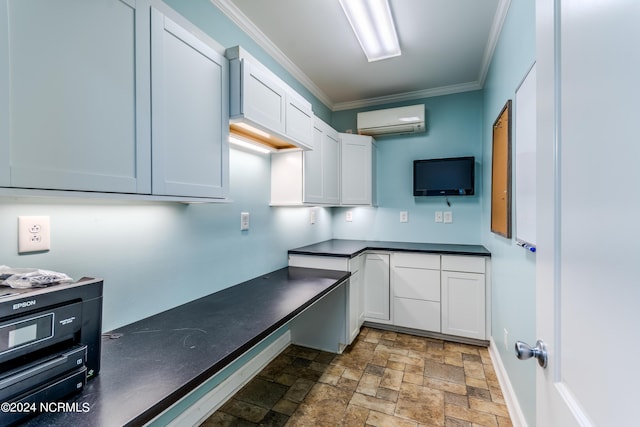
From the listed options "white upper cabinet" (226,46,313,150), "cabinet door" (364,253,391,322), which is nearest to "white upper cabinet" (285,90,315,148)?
"white upper cabinet" (226,46,313,150)

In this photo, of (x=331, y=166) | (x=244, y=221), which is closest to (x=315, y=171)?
(x=331, y=166)

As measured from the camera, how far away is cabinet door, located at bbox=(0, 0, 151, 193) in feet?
2.40

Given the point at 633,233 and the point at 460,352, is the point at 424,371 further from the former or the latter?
the point at 633,233

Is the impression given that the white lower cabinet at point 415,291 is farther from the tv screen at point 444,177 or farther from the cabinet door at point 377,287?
the tv screen at point 444,177

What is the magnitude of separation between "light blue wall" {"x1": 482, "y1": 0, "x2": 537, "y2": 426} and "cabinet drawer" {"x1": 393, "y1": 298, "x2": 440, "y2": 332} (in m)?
0.51

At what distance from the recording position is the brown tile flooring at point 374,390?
5.78 ft

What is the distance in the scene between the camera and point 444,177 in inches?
124

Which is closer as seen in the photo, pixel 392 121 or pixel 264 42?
pixel 264 42

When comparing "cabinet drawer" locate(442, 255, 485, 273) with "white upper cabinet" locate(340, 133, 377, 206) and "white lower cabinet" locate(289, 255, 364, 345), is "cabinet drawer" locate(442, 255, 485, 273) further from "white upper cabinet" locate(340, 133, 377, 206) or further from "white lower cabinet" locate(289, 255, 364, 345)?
"white upper cabinet" locate(340, 133, 377, 206)

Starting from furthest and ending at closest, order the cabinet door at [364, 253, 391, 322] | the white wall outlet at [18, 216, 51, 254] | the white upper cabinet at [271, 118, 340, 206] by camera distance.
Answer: the cabinet door at [364, 253, 391, 322], the white upper cabinet at [271, 118, 340, 206], the white wall outlet at [18, 216, 51, 254]

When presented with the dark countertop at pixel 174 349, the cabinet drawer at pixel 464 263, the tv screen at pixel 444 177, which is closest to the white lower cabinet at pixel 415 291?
the cabinet drawer at pixel 464 263

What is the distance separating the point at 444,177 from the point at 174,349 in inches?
117

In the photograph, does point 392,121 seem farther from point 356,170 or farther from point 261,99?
point 261,99

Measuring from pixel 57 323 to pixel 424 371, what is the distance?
7.72ft
